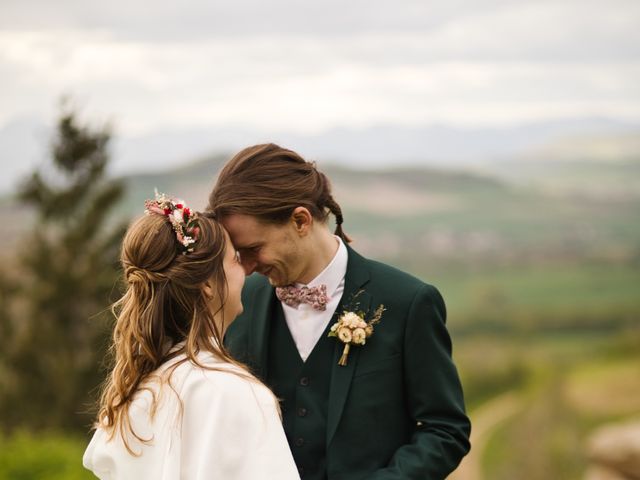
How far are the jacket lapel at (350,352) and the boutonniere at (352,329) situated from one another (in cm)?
3

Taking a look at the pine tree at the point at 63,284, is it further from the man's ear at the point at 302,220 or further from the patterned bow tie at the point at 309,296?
the man's ear at the point at 302,220

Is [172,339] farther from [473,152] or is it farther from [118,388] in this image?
[473,152]

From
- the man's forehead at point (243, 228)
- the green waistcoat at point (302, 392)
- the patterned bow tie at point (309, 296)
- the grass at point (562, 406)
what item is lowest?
the grass at point (562, 406)

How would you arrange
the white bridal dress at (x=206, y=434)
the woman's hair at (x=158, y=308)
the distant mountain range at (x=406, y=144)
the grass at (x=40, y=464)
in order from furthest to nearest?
1. the distant mountain range at (x=406, y=144)
2. the grass at (x=40, y=464)
3. the woman's hair at (x=158, y=308)
4. the white bridal dress at (x=206, y=434)

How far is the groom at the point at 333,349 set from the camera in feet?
11.0

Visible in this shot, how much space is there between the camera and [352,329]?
3406 mm

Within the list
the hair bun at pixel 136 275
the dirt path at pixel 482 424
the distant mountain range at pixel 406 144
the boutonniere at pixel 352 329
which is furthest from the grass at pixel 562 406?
the hair bun at pixel 136 275

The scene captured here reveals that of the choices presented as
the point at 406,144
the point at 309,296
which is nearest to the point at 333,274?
the point at 309,296

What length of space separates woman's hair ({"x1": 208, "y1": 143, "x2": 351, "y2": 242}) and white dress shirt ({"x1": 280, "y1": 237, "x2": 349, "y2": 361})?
11.5 inches

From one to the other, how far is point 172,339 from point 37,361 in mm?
11437

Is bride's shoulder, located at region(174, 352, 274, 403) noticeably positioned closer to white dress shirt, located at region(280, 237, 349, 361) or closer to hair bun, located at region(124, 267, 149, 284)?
hair bun, located at region(124, 267, 149, 284)

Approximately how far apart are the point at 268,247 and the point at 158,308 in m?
0.60

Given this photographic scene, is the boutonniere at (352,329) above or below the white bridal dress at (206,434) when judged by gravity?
above

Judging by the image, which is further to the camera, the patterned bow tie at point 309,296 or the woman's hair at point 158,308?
the patterned bow tie at point 309,296
